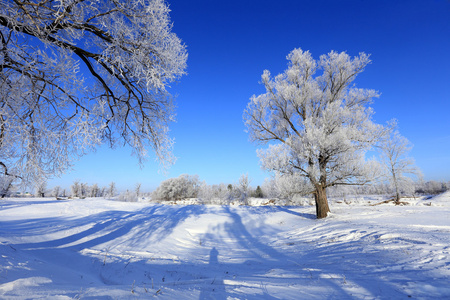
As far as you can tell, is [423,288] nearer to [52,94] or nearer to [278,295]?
[278,295]

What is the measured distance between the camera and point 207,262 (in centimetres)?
547

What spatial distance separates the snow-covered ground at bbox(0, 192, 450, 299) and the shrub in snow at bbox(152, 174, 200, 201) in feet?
137

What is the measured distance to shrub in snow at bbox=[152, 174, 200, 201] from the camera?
5119 cm

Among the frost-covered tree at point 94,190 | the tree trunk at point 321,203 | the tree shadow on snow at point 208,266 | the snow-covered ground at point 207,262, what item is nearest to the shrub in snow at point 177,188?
the snow-covered ground at point 207,262

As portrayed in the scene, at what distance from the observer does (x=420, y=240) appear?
4578 millimetres

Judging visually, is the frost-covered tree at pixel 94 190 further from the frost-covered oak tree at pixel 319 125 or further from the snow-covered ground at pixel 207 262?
the frost-covered oak tree at pixel 319 125

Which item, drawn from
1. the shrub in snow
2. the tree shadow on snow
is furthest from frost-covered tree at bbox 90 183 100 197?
the tree shadow on snow

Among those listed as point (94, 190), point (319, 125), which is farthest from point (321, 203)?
point (94, 190)

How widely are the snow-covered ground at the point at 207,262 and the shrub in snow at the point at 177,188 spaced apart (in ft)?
137

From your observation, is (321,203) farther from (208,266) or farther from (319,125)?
(208,266)

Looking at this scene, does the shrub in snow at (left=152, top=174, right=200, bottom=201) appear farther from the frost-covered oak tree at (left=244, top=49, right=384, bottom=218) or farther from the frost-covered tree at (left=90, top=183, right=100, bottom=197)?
the frost-covered tree at (left=90, top=183, right=100, bottom=197)

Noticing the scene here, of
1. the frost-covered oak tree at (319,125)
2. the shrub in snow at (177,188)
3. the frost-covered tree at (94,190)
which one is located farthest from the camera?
the frost-covered tree at (94,190)

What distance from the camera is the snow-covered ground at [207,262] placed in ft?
8.53

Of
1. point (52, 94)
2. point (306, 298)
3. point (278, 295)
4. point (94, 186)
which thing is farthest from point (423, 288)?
point (94, 186)
